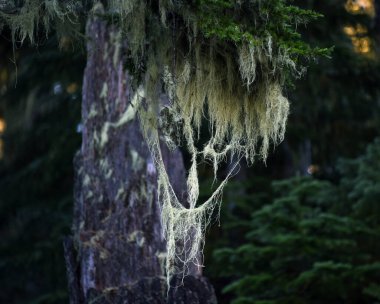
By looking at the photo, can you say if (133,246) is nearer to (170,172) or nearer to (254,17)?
(170,172)

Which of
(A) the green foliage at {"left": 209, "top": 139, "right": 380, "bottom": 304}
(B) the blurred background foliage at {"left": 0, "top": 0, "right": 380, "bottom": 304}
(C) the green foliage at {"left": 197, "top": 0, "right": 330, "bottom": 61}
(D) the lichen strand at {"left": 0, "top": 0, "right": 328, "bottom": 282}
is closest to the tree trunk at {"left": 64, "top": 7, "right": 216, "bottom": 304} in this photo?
(B) the blurred background foliage at {"left": 0, "top": 0, "right": 380, "bottom": 304}

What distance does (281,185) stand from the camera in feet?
32.1

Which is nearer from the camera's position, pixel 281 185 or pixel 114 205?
pixel 114 205

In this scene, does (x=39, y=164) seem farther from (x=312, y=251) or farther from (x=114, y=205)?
(x=114, y=205)

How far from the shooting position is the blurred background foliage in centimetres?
898

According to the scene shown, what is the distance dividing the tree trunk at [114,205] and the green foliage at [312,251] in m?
2.98

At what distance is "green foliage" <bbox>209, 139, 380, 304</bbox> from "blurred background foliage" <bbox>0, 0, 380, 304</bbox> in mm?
17

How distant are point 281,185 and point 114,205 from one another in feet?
13.7

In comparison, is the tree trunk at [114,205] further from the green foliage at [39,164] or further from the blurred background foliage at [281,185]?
the green foliage at [39,164]

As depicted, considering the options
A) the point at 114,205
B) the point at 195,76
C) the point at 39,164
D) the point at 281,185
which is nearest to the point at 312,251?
the point at 281,185

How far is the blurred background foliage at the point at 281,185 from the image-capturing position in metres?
8.98

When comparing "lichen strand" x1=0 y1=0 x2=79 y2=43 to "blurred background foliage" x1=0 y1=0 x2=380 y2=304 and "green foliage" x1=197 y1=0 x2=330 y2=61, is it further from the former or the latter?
"blurred background foliage" x1=0 y1=0 x2=380 y2=304

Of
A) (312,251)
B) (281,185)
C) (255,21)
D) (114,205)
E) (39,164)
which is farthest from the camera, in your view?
(39,164)

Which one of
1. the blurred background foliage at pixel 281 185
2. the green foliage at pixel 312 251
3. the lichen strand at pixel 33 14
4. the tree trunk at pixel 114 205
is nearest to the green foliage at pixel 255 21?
the lichen strand at pixel 33 14
